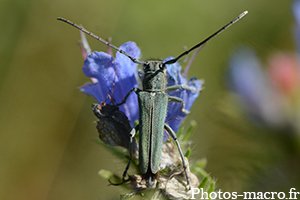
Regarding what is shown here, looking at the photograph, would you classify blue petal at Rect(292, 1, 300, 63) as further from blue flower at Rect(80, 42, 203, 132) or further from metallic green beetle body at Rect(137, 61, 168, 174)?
metallic green beetle body at Rect(137, 61, 168, 174)

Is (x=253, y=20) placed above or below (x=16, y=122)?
above

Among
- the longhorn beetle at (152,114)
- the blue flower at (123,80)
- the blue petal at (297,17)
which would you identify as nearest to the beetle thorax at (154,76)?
the longhorn beetle at (152,114)

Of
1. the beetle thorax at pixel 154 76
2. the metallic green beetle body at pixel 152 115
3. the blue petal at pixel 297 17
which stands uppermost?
the blue petal at pixel 297 17

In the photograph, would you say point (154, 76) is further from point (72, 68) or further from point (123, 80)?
point (72, 68)

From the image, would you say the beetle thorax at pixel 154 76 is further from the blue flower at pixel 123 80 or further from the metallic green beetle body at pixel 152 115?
the blue flower at pixel 123 80

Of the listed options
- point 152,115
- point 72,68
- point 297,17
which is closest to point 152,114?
point 152,115

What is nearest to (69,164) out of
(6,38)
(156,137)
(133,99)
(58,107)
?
(58,107)

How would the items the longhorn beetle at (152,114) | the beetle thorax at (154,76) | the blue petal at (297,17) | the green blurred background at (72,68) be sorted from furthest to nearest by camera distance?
the green blurred background at (72,68)
the blue petal at (297,17)
the beetle thorax at (154,76)
the longhorn beetle at (152,114)

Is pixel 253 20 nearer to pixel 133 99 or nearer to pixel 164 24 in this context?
pixel 164 24
